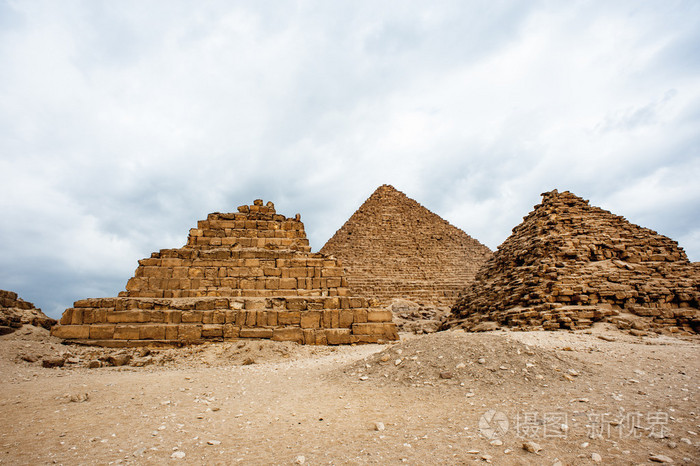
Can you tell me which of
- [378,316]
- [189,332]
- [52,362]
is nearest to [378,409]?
[378,316]

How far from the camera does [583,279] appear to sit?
41.5 feet

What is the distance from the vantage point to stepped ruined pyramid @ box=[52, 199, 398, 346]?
26.1 ft

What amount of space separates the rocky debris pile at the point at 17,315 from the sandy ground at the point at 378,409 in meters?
1.25

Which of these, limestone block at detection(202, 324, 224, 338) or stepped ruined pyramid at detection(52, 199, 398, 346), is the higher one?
stepped ruined pyramid at detection(52, 199, 398, 346)

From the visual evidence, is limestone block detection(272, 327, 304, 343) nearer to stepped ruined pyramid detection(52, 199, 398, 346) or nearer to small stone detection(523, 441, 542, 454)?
stepped ruined pyramid detection(52, 199, 398, 346)

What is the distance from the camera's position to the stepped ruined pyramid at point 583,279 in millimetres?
11305

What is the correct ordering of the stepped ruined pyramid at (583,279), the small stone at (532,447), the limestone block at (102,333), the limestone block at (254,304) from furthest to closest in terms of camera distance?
1. the stepped ruined pyramid at (583,279)
2. the limestone block at (254,304)
3. the limestone block at (102,333)
4. the small stone at (532,447)

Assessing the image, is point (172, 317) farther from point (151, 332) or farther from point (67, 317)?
point (67, 317)

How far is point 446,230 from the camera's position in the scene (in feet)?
181

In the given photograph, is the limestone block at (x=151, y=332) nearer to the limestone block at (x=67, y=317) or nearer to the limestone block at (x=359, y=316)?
the limestone block at (x=67, y=317)

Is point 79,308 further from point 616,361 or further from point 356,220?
point 356,220

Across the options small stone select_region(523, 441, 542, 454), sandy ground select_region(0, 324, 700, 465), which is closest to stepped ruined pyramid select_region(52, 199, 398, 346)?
sandy ground select_region(0, 324, 700, 465)

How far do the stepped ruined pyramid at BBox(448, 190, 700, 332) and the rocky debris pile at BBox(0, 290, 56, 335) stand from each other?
12.7 m

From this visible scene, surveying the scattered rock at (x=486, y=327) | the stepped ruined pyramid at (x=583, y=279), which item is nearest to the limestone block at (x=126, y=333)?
the scattered rock at (x=486, y=327)
